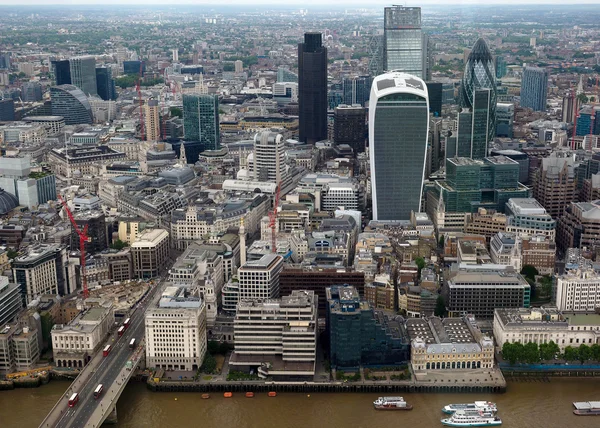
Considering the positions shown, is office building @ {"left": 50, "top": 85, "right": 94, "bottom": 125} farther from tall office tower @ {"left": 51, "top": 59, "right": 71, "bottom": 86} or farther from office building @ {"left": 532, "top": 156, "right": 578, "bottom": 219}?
office building @ {"left": 532, "top": 156, "right": 578, "bottom": 219}

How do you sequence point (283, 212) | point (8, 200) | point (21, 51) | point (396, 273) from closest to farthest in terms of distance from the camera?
point (396, 273), point (283, 212), point (8, 200), point (21, 51)

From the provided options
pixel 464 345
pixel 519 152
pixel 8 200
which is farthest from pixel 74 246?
pixel 519 152

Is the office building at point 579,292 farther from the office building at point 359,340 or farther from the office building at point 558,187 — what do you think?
the office building at point 558,187

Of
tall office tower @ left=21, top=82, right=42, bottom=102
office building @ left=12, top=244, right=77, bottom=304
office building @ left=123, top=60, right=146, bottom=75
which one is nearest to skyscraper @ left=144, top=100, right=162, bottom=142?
tall office tower @ left=21, top=82, right=42, bottom=102

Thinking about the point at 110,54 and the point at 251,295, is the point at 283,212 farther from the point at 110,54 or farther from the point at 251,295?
the point at 110,54

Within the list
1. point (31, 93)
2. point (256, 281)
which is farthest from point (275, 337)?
point (31, 93)

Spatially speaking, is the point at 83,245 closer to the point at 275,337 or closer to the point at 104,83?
the point at 275,337
